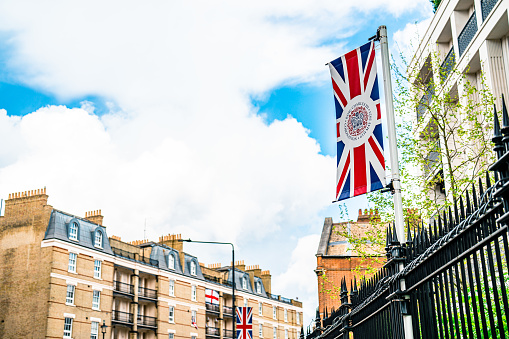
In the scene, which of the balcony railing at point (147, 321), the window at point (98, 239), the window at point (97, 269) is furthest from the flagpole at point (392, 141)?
the balcony railing at point (147, 321)

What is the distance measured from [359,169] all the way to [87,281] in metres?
44.4

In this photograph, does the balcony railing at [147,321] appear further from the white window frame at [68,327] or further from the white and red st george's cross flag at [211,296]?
the white and red st george's cross flag at [211,296]

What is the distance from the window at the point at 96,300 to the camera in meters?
50.0

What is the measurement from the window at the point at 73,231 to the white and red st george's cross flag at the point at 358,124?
43.3m

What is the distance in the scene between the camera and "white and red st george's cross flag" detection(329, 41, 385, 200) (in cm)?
897

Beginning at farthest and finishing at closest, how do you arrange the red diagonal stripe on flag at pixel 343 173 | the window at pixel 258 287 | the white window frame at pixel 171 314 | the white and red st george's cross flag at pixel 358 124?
the window at pixel 258 287 → the white window frame at pixel 171 314 → the red diagonal stripe on flag at pixel 343 173 → the white and red st george's cross flag at pixel 358 124

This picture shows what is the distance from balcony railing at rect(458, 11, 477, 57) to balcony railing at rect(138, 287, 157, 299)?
41.9 meters

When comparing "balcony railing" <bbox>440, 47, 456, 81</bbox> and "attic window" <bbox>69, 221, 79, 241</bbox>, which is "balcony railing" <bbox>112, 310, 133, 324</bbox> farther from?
"balcony railing" <bbox>440, 47, 456, 81</bbox>

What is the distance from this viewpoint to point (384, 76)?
959 cm

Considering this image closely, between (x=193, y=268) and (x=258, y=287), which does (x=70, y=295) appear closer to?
(x=193, y=268)

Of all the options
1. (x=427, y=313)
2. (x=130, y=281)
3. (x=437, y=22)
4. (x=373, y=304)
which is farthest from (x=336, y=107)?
(x=130, y=281)

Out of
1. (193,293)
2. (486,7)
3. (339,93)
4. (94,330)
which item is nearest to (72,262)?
(94,330)

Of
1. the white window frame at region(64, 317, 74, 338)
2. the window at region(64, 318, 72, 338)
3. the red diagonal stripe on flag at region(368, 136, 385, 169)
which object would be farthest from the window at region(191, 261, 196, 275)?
the red diagonal stripe on flag at region(368, 136, 385, 169)

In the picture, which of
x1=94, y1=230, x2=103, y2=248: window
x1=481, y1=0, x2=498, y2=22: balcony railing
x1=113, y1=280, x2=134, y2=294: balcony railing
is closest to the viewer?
x1=481, y1=0, x2=498, y2=22: balcony railing
